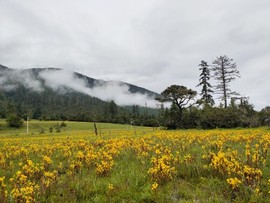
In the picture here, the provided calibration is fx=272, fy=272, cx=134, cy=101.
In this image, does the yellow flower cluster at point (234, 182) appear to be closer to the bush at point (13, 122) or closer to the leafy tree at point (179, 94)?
the leafy tree at point (179, 94)

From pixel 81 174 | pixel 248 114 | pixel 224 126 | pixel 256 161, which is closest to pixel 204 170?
pixel 256 161

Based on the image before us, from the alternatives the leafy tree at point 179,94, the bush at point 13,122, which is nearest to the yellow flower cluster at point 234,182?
the leafy tree at point 179,94

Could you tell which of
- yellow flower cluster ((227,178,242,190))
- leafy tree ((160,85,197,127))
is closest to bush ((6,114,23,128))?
leafy tree ((160,85,197,127))

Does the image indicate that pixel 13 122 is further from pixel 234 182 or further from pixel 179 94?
pixel 234 182

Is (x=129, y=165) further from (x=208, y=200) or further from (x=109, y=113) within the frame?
(x=109, y=113)

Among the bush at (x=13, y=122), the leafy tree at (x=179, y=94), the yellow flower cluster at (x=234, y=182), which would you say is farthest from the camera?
the bush at (x=13, y=122)

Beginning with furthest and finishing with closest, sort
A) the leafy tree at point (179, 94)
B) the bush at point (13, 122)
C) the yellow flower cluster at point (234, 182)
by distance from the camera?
1. the bush at point (13, 122)
2. the leafy tree at point (179, 94)
3. the yellow flower cluster at point (234, 182)

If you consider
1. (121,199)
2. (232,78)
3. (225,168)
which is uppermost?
(232,78)

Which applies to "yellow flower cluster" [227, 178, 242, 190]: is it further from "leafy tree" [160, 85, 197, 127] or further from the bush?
the bush

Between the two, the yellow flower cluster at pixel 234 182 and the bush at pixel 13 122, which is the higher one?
the bush at pixel 13 122

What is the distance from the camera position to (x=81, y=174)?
8.46 meters

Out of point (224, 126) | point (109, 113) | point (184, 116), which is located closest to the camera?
point (224, 126)

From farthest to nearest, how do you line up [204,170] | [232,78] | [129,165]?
[232,78]
[129,165]
[204,170]

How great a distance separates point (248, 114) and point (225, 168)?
43.3 meters
